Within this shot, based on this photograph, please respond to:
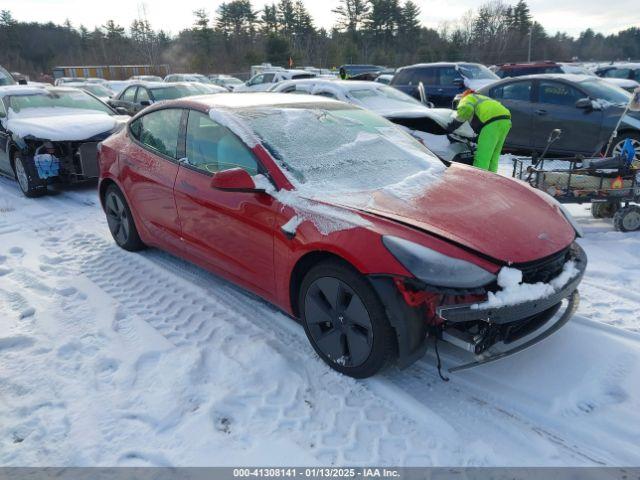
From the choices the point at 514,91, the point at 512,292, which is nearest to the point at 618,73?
the point at 514,91

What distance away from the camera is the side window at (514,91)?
30.9 feet

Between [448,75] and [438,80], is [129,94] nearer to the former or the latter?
[438,80]

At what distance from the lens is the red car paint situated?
2617 mm

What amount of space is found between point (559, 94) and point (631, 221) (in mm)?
4559

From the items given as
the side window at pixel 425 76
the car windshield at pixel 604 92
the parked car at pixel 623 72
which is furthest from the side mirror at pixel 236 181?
the parked car at pixel 623 72

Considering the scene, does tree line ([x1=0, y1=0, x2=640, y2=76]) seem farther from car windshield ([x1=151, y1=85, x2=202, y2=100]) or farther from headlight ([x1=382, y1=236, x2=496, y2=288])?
headlight ([x1=382, y1=236, x2=496, y2=288])

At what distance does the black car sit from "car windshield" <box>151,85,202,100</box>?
303 inches

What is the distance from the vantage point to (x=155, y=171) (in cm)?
420

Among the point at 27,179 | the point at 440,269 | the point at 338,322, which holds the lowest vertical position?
the point at 338,322

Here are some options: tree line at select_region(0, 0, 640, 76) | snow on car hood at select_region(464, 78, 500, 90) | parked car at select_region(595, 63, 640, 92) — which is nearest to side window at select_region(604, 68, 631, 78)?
parked car at select_region(595, 63, 640, 92)

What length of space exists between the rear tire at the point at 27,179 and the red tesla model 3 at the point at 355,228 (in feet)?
12.5

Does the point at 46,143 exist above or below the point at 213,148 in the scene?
below

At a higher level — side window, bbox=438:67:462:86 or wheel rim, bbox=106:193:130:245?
side window, bbox=438:67:462:86

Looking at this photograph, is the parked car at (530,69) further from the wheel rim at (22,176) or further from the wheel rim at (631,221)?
the wheel rim at (22,176)
